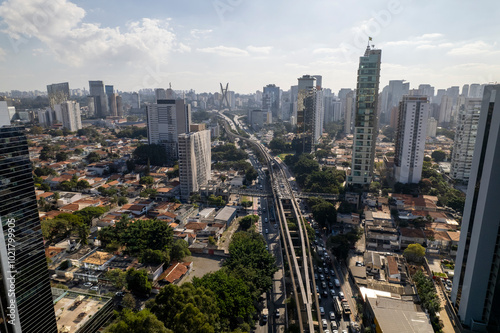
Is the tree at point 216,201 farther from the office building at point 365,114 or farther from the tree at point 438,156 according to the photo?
the tree at point 438,156

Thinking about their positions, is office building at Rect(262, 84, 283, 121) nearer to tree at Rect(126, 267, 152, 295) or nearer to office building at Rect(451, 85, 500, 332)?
tree at Rect(126, 267, 152, 295)

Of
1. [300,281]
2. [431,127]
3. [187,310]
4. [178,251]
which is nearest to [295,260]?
[300,281]

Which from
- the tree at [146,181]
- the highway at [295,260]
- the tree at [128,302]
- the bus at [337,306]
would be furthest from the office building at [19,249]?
the tree at [146,181]

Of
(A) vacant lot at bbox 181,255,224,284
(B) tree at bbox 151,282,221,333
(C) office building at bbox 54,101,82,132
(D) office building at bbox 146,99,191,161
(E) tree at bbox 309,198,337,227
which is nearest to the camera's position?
(B) tree at bbox 151,282,221,333

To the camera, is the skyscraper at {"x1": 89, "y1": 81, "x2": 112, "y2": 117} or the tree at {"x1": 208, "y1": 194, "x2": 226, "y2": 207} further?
the skyscraper at {"x1": 89, "y1": 81, "x2": 112, "y2": 117}

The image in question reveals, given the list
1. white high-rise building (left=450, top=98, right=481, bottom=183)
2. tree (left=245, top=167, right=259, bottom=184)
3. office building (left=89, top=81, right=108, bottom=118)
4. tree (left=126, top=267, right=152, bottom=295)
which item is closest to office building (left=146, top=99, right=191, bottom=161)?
tree (left=245, top=167, right=259, bottom=184)
